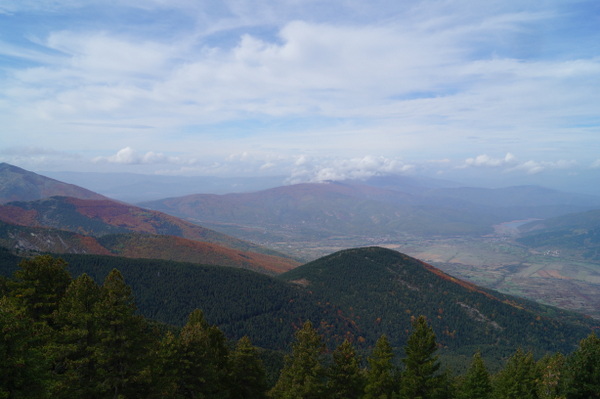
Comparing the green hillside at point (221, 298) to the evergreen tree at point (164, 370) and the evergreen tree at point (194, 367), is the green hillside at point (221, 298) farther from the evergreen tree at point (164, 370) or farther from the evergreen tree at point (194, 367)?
the evergreen tree at point (164, 370)

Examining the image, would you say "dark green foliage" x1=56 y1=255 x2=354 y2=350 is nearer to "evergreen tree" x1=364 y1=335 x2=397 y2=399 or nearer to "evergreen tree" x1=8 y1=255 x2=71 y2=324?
"evergreen tree" x1=364 y1=335 x2=397 y2=399

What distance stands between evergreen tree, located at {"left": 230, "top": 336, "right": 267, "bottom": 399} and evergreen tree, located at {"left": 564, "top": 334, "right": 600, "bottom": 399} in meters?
30.5

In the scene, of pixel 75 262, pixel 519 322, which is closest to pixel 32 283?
Result: pixel 75 262

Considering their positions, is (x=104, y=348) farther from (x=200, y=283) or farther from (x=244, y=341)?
(x=200, y=283)

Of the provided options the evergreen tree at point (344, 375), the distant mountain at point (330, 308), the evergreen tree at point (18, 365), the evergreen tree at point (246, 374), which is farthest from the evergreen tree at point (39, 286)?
A: the distant mountain at point (330, 308)

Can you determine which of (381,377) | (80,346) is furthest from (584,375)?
(80,346)

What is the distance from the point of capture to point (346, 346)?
35.6 m

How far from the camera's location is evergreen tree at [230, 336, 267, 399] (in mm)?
36094

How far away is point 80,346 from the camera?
23.0 m

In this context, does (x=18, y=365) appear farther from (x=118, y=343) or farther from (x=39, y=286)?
(x=39, y=286)

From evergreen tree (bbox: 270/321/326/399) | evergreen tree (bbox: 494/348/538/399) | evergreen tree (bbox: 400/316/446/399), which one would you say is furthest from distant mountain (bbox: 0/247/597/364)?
evergreen tree (bbox: 400/316/446/399)

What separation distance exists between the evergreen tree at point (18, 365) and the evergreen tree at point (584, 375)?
135 feet

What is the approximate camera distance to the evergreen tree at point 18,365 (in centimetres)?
1631

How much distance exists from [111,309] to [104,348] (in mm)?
2722
